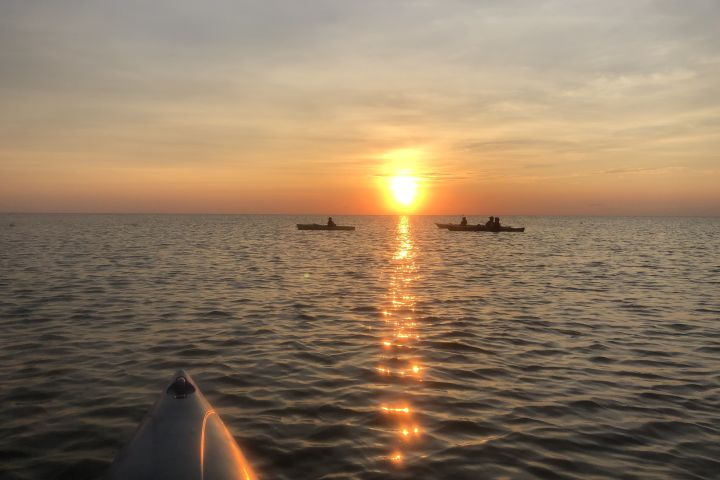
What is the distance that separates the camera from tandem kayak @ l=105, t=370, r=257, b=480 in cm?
511

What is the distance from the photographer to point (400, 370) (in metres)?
10.6

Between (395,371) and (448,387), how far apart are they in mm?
1376

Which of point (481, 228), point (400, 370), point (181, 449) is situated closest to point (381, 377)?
point (400, 370)

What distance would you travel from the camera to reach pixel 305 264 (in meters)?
33.3

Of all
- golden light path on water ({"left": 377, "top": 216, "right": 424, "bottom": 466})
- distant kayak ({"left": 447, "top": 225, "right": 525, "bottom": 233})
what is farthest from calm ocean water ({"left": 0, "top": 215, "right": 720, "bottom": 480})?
distant kayak ({"left": 447, "top": 225, "right": 525, "bottom": 233})

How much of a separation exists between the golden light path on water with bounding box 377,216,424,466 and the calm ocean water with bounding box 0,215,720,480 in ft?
0.17

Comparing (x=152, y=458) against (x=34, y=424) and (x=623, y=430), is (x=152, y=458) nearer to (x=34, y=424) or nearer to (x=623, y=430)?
(x=34, y=424)

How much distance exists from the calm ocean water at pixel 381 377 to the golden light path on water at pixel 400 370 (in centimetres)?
5

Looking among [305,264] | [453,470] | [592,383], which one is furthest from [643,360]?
[305,264]

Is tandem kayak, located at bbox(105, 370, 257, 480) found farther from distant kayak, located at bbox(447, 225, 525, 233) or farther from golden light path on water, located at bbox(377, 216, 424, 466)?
distant kayak, located at bbox(447, 225, 525, 233)

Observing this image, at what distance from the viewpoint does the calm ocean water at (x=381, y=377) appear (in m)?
6.78

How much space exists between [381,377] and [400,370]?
0.64 metres

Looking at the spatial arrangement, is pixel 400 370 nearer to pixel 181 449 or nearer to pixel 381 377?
pixel 381 377

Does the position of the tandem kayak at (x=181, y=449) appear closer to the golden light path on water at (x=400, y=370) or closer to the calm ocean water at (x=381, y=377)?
the calm ocean water at (x=381, y=377)
